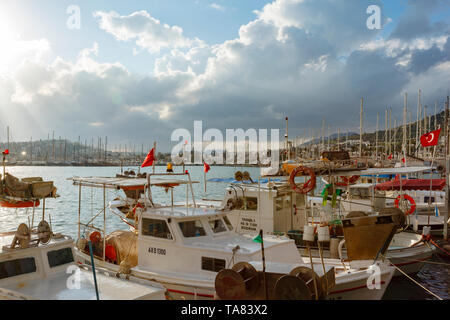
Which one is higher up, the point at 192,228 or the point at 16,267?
the point at 192,228

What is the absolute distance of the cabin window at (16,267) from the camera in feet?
25.6

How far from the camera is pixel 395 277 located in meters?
14.7

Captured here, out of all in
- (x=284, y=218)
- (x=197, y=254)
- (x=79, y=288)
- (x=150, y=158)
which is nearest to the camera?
(x=79, y=288)

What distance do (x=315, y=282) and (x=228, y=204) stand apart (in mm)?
4824

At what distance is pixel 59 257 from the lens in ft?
28.2

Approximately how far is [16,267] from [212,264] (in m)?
4.92

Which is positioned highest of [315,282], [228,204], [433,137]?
[433,137]

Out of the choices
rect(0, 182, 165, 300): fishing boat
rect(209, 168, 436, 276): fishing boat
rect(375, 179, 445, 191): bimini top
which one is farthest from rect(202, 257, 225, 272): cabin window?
rect(375, 179, 445, 191): bimini top

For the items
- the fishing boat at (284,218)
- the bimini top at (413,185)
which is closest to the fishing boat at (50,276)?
the fishing boat at (284,218)

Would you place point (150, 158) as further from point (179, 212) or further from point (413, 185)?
point (413, 185)

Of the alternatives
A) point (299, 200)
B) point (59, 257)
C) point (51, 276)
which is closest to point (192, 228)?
point (59, 257)

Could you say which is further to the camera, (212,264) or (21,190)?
(212,264)
